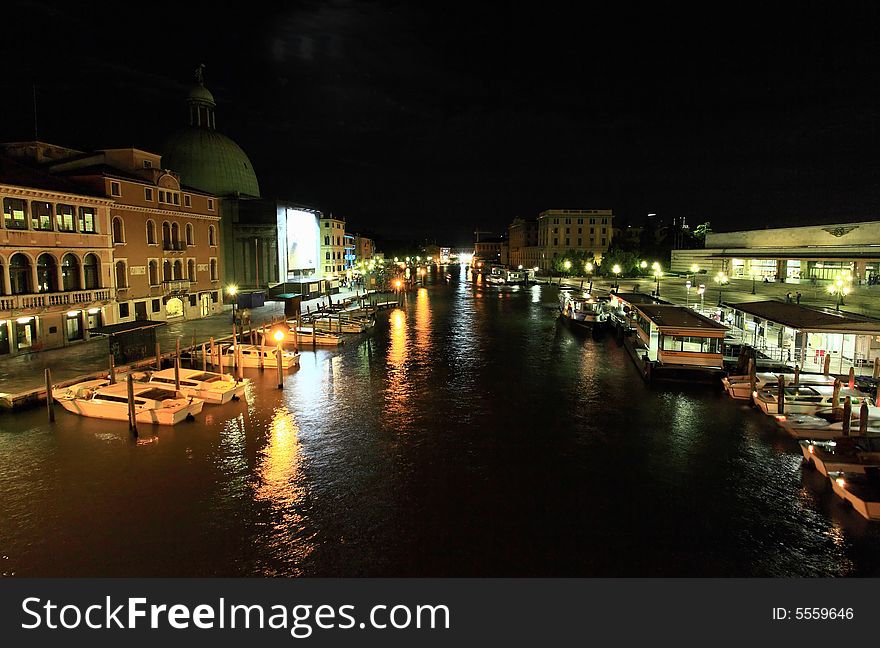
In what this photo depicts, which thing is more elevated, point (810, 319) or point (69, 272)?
point (69, 272)

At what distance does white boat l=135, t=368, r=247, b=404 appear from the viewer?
27875 millimetres

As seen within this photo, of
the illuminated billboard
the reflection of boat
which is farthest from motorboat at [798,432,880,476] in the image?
the illuminated billboard

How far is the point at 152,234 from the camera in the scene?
146 ft

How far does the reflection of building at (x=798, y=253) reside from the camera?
54.1 metres

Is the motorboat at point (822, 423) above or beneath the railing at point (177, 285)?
beneath

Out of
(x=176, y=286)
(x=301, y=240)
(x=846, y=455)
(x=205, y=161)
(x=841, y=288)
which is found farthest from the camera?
(x=301, y=240)

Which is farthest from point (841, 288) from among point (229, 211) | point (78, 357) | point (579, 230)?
point (579, 230)

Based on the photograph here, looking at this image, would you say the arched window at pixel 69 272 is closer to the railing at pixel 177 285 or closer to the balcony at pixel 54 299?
the balcony at pixel 54 299

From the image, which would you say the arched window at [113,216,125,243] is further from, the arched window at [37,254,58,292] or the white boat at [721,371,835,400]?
the white boat at [721,371,835,400]

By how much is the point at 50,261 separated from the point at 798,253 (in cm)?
7262

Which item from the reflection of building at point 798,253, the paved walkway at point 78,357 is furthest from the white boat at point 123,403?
the reflection of building at point 798,253

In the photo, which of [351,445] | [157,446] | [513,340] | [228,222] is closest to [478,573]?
[351,445]

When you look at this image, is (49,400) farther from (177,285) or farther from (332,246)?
(332,246)

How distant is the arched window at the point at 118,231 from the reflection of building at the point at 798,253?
62234mm
